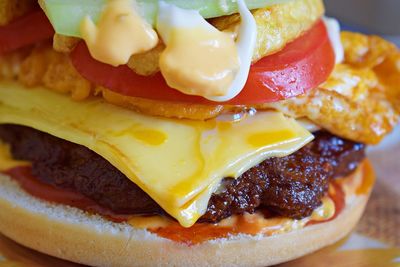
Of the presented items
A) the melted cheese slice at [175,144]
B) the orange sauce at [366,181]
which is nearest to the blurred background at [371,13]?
the orange sauce at [366,181]

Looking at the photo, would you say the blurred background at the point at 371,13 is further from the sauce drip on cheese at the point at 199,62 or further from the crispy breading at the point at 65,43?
the sauce drip on cheese at the point at 199,62

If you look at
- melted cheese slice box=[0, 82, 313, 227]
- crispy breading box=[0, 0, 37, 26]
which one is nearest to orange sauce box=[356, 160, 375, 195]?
melted cheese slice box=[0, 82, 313, 227]

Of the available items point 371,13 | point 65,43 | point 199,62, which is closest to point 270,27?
point 199,62

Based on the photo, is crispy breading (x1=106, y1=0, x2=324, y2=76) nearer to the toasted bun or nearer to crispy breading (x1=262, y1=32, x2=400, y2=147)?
crispy breading (x1=262, y1=32, x2=400, y2=147)

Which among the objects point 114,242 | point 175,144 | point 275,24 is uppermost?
point 275,24

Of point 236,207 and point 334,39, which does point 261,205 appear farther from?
point 334,39

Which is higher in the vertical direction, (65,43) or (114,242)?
(65,43)

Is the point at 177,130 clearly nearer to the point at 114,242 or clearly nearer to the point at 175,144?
the point at 175,144
